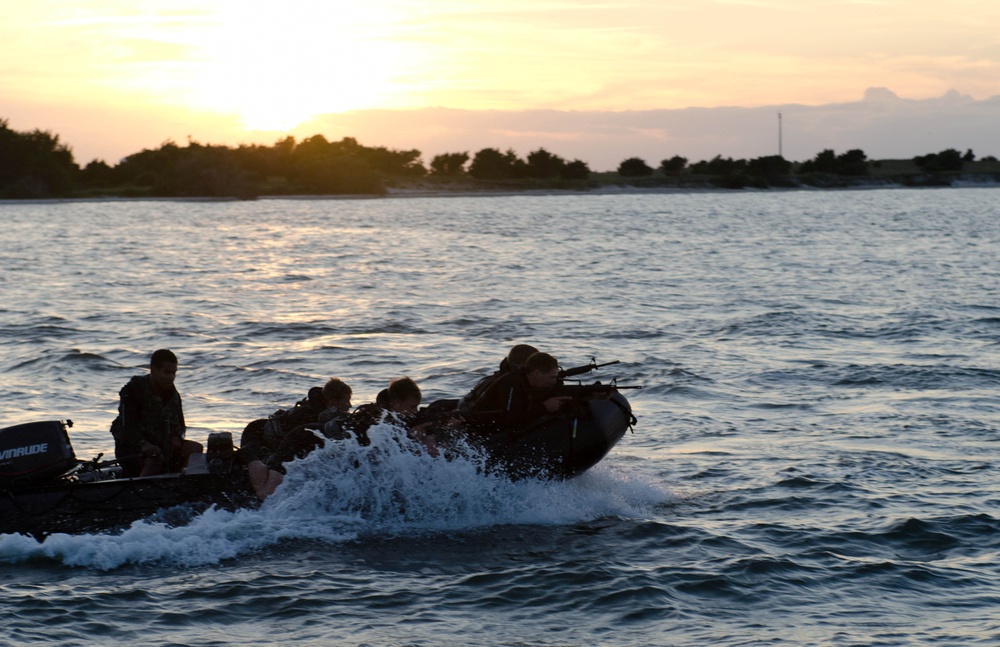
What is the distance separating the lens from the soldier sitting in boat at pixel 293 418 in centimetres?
1051

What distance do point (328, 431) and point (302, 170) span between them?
11385cm

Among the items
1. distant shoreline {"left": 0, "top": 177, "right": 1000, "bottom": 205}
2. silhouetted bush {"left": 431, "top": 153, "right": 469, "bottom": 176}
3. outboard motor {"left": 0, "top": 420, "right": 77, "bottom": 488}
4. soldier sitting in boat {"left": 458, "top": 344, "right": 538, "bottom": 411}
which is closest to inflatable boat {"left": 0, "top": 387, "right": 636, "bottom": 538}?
outboard motor {"left": 0, "top": 420, "right": 77, "bottom": 488}

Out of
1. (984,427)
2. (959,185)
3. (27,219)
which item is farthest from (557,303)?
(959,185)

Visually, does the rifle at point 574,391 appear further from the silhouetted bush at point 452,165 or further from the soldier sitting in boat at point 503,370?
the silhouetted bush at point 452,165

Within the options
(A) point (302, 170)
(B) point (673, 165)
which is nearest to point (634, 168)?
(B) point (673, 165)

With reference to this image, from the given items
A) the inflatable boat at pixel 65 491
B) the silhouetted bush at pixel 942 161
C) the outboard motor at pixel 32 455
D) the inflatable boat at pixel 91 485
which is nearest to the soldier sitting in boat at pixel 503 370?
Answer: the inflatable boat at pixel 91 485

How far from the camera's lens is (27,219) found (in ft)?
260

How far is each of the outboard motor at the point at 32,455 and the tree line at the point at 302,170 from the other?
9612 cm

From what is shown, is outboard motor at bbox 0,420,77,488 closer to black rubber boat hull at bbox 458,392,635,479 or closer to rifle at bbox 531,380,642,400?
black rubber boat hull at bbox 458,392,635,479

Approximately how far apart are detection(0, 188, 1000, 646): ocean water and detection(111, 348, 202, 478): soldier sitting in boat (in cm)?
92

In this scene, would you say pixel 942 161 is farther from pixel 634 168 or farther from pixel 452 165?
pixel 452 165

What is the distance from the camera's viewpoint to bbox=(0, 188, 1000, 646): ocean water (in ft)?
28.3

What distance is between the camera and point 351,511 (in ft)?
35.3

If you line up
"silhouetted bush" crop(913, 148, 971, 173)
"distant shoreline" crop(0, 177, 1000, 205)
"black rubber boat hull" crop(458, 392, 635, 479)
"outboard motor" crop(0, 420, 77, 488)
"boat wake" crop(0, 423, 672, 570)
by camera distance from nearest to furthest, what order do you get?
"boat wake" crop(0, 423, 672, 570) → "outboard motor" crop(0, 420, 77, 488) → "black rubber boat hull" crop(458, 392, 635, 479) → "distant shoreline" crop(0, 177, 1000, 205) → "silhouetted bush" crop(913, 148, 971, 173)
